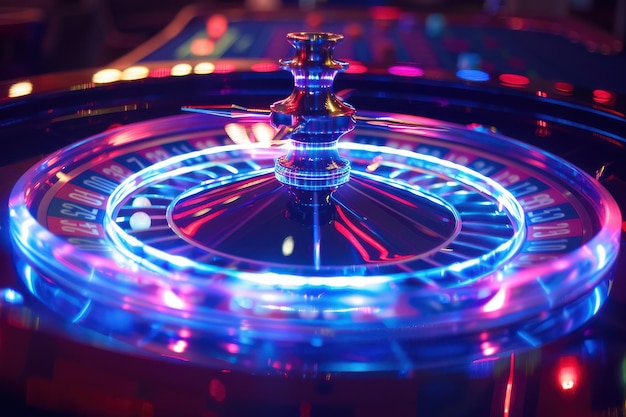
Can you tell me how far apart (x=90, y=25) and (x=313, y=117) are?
112 inches

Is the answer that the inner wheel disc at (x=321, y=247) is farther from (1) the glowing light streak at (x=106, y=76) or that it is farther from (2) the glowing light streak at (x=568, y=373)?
(1) the glowing light streak at (x=106, y=76)

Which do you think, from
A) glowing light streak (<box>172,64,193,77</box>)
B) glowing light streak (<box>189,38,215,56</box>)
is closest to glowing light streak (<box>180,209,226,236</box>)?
glowing light streak (<box>172,64,193,77</box>)

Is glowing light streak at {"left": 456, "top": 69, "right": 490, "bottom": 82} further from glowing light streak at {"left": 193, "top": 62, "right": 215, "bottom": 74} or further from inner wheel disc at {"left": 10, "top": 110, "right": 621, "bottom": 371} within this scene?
glowing light streak at {"left": 193, "top": 62, "right": 215, "bottom": 74}

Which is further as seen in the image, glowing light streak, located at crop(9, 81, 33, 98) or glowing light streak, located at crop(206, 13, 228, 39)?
glowing light streak, located at crop(206, 13, 228, 39)

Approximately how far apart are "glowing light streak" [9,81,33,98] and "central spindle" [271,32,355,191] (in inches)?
22.9

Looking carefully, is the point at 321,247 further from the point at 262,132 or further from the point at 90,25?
the point at 90,25

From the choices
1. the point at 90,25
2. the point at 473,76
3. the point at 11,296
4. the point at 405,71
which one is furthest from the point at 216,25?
the point at 11,296

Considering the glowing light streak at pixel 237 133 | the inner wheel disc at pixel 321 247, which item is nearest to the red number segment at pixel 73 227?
the inner wheel disc at pixel 321 247

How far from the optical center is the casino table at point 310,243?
23.9 inches

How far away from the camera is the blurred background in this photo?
237 cm

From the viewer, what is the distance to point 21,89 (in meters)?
1.43

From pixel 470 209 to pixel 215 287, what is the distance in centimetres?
54

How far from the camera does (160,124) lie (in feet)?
4.63

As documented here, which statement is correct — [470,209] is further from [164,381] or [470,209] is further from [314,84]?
[164,381]
